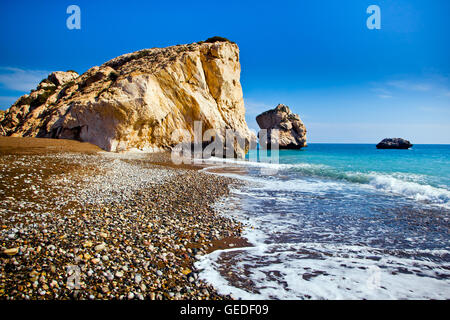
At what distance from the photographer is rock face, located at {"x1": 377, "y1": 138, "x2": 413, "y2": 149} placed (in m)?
85.8

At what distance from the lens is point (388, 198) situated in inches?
433

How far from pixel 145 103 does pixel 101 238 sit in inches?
888

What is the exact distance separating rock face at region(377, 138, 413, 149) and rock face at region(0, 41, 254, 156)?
8271cm

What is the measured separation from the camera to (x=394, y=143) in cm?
8744

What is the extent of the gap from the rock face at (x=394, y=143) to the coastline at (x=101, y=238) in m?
104

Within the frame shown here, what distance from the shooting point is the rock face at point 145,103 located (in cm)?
2453

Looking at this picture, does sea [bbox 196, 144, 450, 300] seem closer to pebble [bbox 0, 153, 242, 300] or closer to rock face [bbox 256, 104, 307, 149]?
pebble [bbox 0, 153, 242, 300]

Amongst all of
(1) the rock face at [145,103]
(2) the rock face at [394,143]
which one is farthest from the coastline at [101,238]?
(2) the rock face at [394,143]

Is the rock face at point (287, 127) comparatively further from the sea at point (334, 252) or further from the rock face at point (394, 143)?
the sea at point (334, 252)

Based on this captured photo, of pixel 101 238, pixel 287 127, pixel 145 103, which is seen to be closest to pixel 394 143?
pixel 287 127

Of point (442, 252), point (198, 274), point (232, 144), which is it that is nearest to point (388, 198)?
point (442, 252)

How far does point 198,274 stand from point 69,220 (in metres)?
3.73

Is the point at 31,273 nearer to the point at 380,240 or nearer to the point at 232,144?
the point at 380,240

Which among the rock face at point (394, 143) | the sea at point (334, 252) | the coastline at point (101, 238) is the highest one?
the rock face at point (394, 143)
